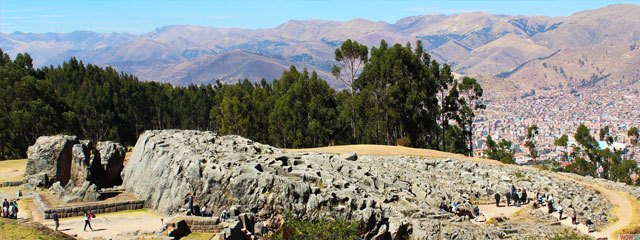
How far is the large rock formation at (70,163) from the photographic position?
1864 inches

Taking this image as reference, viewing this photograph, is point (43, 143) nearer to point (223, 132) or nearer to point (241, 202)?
point (241, 202)

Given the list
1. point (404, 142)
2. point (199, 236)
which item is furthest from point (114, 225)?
point (404, 142)

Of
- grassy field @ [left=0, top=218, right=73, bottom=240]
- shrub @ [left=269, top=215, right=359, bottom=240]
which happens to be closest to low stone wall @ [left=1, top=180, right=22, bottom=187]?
grassy field @ [left=0, top=218, right=73, bottom=240]

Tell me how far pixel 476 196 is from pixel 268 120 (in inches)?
2026

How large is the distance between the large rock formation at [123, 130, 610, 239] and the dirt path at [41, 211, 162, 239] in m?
1.47

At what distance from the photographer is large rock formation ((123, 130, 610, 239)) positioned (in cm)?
3281

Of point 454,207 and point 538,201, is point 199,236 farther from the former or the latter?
point 538,201

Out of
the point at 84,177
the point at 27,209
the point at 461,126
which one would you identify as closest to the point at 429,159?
the point at 461,126

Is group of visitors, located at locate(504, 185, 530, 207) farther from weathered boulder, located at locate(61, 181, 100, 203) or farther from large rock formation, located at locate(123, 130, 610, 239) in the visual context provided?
weathered boulder, located at locate(61, 181, 100, 203)

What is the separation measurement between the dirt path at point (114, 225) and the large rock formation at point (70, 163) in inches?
449

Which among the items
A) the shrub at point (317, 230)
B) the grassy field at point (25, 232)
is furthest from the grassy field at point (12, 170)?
the shrub at point (317, 230)

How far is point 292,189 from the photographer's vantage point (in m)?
33.0

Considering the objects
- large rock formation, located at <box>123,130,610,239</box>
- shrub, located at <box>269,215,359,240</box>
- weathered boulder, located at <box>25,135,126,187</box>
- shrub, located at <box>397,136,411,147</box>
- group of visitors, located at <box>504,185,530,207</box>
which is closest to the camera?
shrub, located at <box>269,215,359,240</box>

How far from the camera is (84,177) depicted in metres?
46.1
